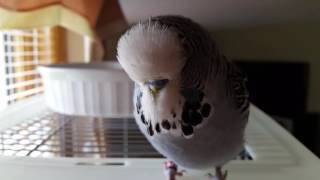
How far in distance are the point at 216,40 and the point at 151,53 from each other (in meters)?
0.36

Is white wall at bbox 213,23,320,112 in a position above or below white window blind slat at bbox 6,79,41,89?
above

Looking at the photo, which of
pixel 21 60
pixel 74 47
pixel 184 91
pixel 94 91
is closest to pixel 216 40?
pixel 94 91

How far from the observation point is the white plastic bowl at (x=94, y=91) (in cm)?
61

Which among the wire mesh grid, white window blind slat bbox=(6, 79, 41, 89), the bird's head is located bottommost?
the wire mesh grid

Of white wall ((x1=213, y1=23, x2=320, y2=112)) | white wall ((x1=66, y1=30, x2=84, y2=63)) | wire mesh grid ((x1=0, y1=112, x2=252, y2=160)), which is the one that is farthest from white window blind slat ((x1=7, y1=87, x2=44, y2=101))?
white wall ((x1=213, y1=23, x2=320, y2=112))

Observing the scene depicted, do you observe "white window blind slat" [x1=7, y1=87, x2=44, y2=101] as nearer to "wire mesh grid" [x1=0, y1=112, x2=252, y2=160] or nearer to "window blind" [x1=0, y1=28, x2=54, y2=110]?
"window blind" [x1=0, y1=28, x2=54, y2=110]

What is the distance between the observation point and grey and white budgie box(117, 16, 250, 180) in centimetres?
25

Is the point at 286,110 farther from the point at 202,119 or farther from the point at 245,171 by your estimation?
the point at 202,119

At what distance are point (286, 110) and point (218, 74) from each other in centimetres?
155

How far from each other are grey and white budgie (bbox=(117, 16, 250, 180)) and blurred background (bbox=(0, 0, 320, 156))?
281mm

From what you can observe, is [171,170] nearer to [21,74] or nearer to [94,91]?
[94,91]

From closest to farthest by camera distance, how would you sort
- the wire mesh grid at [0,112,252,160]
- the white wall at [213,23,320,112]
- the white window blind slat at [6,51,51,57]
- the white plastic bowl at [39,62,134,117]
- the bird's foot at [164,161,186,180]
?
the bird's foot at [164,161,186,180]
the wire mesh grid at [0,112,252,160]
the white plastic bowl at [39,62,134,117]
the white window blind slat at [6,51,51,57]
the white wall at [213,23,320,112]

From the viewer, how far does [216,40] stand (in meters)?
0.58

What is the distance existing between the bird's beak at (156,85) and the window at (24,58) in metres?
0.50
